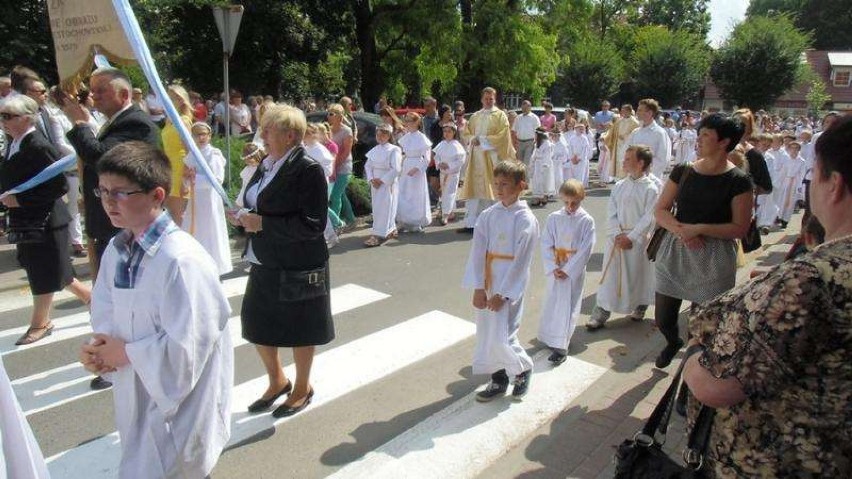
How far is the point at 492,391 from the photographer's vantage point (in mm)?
4387

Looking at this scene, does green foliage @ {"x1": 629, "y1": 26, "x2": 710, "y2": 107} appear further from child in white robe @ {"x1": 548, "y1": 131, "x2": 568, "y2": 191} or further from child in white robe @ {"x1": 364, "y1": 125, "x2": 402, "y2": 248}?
child in white robe @ {"x1": 364, "y1": 125, "x2": 402, "y2": 248}

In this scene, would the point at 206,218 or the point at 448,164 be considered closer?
the point at 206,218

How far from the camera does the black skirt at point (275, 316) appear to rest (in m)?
3.85

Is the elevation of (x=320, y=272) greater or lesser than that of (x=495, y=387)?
greater

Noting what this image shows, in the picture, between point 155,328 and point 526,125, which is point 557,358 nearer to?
point 155,328

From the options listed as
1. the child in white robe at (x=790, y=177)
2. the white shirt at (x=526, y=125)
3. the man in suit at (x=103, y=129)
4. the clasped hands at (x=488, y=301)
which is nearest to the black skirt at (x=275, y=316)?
the clasped hands at (x=488, y=301)

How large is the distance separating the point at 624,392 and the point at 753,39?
37.7 meters

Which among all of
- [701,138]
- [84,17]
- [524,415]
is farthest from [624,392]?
[84,17]

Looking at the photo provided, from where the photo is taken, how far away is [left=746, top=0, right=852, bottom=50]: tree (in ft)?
220

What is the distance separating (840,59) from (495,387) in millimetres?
67232

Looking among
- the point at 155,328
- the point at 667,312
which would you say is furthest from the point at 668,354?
the point at 155,328

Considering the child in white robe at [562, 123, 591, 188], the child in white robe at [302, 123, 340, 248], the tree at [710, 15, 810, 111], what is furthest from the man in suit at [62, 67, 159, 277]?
the tree at [710, 15, 810, 111]

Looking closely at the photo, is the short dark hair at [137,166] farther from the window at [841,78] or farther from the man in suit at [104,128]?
the window at [841,78]

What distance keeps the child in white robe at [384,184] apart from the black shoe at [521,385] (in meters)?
5.00
